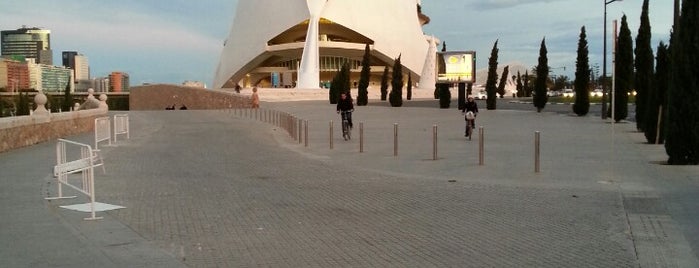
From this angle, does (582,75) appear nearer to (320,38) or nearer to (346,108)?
(346,108)

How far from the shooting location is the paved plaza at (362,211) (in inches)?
233

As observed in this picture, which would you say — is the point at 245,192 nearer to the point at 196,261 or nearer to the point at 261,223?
the point at 261,223

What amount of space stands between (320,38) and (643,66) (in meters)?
61.0

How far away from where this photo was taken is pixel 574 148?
17.0 m

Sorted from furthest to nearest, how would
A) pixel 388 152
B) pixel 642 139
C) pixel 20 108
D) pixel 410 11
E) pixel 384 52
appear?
pixel 410 11, pixel 384 52, pixel 20 108, pixel 642 139, pixel 388 152

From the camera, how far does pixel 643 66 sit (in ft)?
75.6

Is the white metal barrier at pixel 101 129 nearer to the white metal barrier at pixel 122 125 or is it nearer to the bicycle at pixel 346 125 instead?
the white metal barrier at pixel 122 125

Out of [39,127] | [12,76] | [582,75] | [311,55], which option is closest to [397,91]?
[582,75]

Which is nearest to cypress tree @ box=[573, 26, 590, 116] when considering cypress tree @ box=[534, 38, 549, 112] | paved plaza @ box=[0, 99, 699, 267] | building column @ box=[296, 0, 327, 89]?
cypress tree @ box=[534, 38, 549, 112]

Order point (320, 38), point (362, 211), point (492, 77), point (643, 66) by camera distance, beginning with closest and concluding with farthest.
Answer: point (362, 211) → point (643, 66) → point (492, 77) → point (320, 38)

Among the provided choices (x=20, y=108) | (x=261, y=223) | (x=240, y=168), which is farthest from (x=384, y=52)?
(x=261, y=223)

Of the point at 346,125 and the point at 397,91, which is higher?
the point at 397,91

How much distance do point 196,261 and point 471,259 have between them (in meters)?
2.28

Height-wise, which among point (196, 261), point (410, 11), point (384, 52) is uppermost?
point (410, 11)
